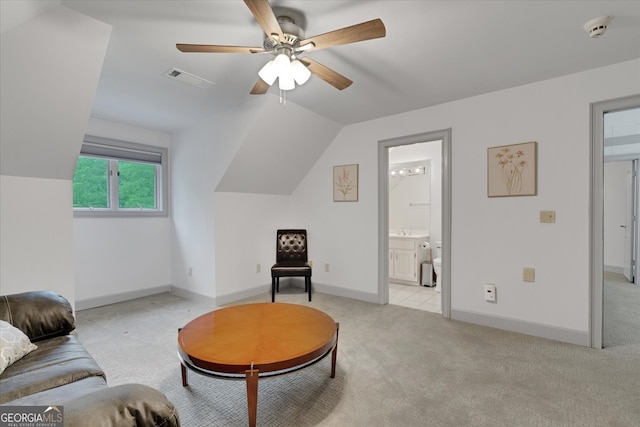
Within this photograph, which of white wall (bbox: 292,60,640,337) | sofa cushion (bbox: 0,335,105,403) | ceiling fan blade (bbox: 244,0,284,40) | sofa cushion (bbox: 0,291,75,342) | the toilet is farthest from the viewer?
the toilet

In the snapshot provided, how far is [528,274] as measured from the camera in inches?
112

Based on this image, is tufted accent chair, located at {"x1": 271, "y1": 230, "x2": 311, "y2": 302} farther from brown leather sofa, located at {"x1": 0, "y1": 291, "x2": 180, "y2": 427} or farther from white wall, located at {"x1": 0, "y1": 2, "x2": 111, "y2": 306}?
brown leather sofa, located at {"x1": 0, "y1": 291, "x2": 180, "y2": 427}

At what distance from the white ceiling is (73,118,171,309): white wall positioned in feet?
2.68

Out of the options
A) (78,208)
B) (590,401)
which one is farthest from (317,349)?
(78,208)

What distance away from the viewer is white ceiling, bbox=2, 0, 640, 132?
1765mm

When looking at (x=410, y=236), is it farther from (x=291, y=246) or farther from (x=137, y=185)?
(x=137, y=185)

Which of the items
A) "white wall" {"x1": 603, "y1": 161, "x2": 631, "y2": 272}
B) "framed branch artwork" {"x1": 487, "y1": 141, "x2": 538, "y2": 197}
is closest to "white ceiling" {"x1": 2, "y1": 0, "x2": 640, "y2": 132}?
"framed branch artwork" {"x1": 487, "y1": 141, "x2": 538, "y2": 197}

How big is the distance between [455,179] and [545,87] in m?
1.15

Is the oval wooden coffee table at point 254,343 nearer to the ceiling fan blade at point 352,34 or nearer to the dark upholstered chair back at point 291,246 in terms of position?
the ceiling fan blade at point 352,34

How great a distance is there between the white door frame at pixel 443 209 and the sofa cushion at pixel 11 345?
3.29 metres

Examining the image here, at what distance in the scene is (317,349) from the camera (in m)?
1.72

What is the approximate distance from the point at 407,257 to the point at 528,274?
2.01 metres

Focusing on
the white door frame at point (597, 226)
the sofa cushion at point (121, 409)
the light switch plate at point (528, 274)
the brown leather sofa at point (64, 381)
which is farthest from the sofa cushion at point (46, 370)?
the white door frame at point (597, 226)

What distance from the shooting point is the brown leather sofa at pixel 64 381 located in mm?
817
